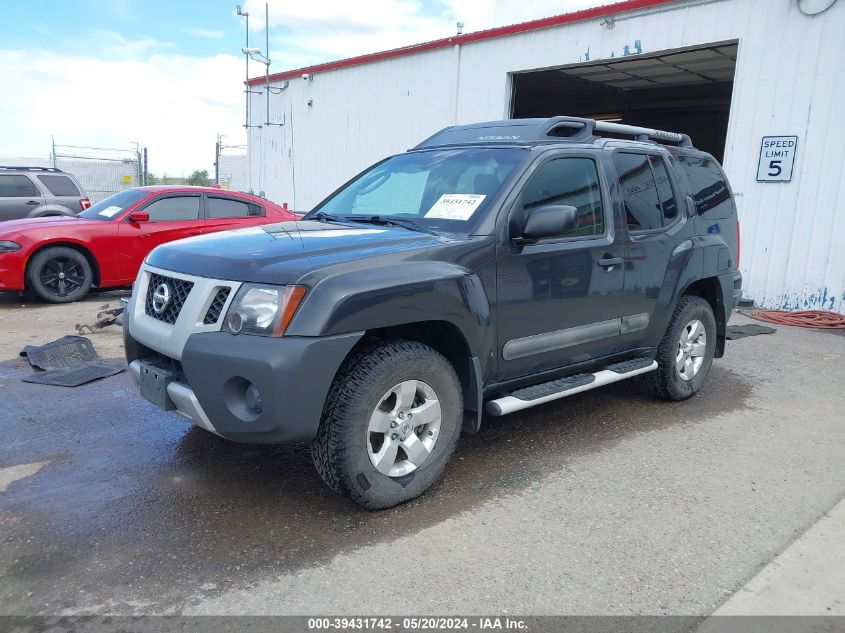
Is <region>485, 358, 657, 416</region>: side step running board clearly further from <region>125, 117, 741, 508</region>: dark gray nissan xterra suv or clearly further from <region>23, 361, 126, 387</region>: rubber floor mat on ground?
<region>23, 361, 126, 387</region>: rubber floor mat on ground

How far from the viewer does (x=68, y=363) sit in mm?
5609

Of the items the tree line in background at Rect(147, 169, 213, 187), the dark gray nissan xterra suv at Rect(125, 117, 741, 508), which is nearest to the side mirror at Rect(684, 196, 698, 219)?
the dark gray nissan xterra suv at Rect(125, 117, 741, 508)

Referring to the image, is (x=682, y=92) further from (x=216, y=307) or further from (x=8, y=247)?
(x=216, y=307)

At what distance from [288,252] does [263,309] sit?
0.37 m

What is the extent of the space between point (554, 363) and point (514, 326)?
0.52 metres

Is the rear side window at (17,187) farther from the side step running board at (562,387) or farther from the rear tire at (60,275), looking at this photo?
the side step running board at (562,387)

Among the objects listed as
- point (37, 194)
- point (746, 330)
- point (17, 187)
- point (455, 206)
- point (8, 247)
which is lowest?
point (746, 330)

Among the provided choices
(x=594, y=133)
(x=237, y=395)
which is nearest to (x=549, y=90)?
(x=594, y=133)

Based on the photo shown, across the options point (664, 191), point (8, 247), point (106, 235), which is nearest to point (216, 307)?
point (664, 191)

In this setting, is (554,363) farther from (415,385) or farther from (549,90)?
(549,90)

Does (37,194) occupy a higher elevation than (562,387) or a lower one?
higher

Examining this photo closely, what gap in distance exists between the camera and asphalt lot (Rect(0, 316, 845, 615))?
2582mm

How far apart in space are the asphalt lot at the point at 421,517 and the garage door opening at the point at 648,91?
7.81 m

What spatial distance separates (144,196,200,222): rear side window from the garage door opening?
6.49 metres
